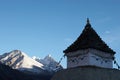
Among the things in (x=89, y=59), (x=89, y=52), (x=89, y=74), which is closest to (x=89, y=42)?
(x=89, y=52)

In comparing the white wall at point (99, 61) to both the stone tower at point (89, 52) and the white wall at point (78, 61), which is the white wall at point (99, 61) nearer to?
the stone tower at point (89, 52)

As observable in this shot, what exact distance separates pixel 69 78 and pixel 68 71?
0.47 meters

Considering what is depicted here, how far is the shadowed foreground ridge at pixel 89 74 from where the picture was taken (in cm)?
1688

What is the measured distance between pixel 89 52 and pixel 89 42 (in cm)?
84

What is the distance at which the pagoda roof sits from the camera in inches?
731

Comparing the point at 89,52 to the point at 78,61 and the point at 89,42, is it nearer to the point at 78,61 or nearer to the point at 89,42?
the point at 89,42

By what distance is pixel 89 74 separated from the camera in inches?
663

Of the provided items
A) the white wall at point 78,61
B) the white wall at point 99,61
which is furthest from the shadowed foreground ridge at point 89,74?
the white wall at point 78,61

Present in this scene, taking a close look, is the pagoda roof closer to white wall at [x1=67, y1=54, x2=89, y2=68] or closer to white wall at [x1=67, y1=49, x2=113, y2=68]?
white wall at [x1=67, y1=49, x2=113, y2=68]

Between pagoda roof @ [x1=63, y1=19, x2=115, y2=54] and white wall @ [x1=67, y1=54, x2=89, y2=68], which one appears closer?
white wall @ [x1=67, y1=54, x2=89, y2=68]

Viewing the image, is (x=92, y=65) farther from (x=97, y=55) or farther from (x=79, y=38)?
(x=79, y=38)

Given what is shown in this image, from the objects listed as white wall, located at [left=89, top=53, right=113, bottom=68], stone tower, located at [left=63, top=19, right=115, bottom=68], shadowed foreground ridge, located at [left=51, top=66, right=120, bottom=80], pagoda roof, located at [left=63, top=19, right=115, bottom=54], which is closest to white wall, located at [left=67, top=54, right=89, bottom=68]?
stone tower, located at [left=63, top=19, right=115, bottom=68]

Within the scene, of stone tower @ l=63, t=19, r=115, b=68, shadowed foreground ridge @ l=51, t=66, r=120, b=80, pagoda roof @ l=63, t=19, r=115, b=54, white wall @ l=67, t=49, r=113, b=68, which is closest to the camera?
shadowed foreground ridge @ l=51, t=66, r=120, b=80

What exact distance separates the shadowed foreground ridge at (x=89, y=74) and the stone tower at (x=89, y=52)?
0.88 meters
